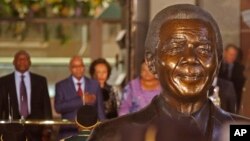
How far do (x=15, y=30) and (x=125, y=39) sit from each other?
234cm

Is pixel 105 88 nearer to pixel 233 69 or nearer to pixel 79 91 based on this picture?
pixel 79 91

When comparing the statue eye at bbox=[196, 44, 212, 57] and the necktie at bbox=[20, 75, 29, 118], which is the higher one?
the statue eye at bbox=[196, 44, 212, 57]

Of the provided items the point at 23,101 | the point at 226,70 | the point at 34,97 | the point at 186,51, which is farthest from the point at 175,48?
the point at 226,70

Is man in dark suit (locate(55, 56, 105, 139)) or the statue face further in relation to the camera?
man in dark suit (locate(55, 56, 105, 139))

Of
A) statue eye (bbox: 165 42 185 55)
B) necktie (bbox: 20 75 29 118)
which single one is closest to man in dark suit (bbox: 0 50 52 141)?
necktie (bbox: 20 75 29 118)

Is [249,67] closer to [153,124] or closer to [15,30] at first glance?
[15,30]

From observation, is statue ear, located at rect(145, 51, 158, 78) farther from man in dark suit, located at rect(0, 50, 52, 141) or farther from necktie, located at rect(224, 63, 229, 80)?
necktie, located at rect(224, 63, 229, 80)

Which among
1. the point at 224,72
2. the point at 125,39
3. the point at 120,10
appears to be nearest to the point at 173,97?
the point at 224,72

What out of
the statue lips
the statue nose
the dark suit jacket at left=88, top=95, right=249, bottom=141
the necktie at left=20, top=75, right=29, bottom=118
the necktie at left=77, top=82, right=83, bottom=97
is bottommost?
the necktie at left=20, top=75, right=29, bottom=118

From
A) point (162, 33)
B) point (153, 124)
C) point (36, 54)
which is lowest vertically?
point (36, 54)

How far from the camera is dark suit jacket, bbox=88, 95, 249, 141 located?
1.86 m

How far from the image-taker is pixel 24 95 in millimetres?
9156

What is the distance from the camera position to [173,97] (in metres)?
1.91

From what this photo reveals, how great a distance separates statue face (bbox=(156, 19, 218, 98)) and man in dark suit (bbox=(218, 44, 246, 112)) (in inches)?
330
